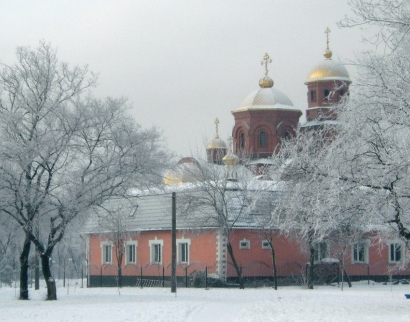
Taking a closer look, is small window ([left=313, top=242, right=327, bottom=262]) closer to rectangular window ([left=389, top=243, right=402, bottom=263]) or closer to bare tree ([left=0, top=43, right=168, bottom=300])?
rectangular window ([left=389, top=243, right=402, bottom=263])

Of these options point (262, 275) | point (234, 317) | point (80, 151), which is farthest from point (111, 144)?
point (262, 275)

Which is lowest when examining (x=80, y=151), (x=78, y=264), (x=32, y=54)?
(x=78, y=264)

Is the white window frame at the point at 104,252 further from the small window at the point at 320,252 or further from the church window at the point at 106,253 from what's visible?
the small window at the point at 320,252

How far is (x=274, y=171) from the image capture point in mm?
23062

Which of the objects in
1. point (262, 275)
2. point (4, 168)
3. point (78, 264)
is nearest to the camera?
point (4, 168)

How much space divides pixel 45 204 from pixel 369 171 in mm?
11695

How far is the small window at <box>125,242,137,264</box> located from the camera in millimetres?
45791

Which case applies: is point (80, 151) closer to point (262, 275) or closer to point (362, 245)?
point (262, 275)

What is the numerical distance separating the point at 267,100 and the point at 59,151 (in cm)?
4379

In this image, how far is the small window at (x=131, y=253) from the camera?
4579 cm

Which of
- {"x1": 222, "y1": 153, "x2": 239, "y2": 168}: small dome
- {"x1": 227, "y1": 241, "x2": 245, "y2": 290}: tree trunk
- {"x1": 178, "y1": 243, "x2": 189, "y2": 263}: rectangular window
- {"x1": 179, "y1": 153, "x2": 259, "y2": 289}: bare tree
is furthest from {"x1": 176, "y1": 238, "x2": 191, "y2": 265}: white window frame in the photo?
{"x1": 222, "y1": 153, "x2": 239, "y2": 168}: small dome

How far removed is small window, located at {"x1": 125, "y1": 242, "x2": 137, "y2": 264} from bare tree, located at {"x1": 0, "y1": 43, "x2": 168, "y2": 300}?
60.8ft

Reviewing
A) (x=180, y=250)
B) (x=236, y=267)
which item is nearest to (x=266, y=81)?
(x=180, y=250)

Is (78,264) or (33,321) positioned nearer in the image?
(33,321)
